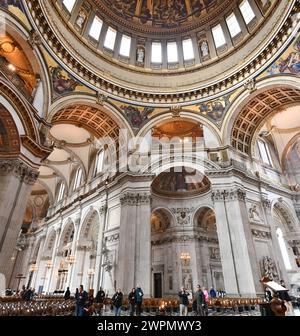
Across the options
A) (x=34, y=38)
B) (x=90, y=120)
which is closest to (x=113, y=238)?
(x=90, y=120)

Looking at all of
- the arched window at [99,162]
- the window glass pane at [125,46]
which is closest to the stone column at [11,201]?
the arched window at [99,162]

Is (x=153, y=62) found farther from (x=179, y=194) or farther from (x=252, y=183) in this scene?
(x=252, y=183)

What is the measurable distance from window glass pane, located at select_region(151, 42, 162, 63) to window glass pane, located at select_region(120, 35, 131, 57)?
2.20m

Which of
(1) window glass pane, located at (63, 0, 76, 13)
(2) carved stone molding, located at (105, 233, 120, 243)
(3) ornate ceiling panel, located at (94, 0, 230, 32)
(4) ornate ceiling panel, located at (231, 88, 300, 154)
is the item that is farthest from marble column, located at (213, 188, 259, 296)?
(1) window glass pane, located at (63, 0, 76, 13)

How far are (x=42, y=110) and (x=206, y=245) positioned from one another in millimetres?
15853

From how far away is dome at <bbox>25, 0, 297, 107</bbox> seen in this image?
49.2 feet

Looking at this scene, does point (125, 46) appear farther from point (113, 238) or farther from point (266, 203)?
point (266, 203)

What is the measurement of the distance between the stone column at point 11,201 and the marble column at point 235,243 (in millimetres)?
11395

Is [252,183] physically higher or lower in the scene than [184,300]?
higher

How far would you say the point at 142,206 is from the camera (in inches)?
635

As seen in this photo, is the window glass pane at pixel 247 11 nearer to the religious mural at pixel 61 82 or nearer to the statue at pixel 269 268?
the religious mural at pixel 61 82

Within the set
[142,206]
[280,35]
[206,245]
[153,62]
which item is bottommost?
[206,245]
